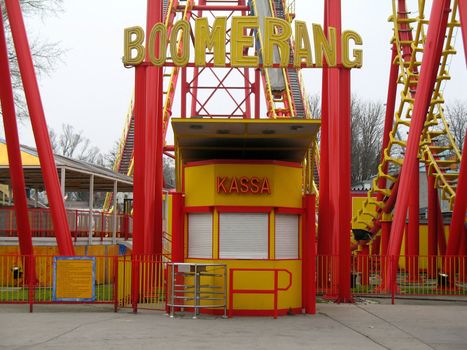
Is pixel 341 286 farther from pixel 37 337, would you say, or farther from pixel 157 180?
pixel 37 337

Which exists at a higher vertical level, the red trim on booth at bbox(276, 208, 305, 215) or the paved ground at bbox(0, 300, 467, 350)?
the red trim on booth at bbox(276, 208, 305, 215)

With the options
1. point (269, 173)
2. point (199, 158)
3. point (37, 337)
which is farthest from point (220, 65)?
point (37, 337)

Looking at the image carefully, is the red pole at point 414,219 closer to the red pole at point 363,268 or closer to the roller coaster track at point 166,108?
the red pole at point 363,268

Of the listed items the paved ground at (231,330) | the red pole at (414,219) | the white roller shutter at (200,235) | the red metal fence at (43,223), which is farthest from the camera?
the red pole at (414,219)

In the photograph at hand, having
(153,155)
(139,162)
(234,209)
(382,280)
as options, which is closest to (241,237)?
(234,209)

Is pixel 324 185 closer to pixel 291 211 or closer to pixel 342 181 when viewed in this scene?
pixel 342 181

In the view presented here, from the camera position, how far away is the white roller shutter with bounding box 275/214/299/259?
53.6ft

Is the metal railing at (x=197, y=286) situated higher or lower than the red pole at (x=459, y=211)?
lower

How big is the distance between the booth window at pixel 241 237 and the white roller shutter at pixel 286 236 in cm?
31

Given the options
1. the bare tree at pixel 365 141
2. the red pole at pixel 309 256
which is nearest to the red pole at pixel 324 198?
the red pole at pixel 309 256

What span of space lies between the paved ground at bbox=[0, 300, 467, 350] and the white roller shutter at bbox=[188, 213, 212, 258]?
4.76 ft

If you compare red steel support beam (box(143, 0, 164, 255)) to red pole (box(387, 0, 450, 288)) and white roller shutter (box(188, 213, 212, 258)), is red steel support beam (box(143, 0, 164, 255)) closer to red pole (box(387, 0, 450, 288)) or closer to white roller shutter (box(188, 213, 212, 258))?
white roller shutter (box(188, 213, 212, 258))

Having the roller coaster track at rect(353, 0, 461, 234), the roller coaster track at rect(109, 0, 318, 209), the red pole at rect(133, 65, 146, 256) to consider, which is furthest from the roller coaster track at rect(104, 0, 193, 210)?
the red pole at rect(133, 65, 146, 256)

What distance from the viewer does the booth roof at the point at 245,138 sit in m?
15.0
